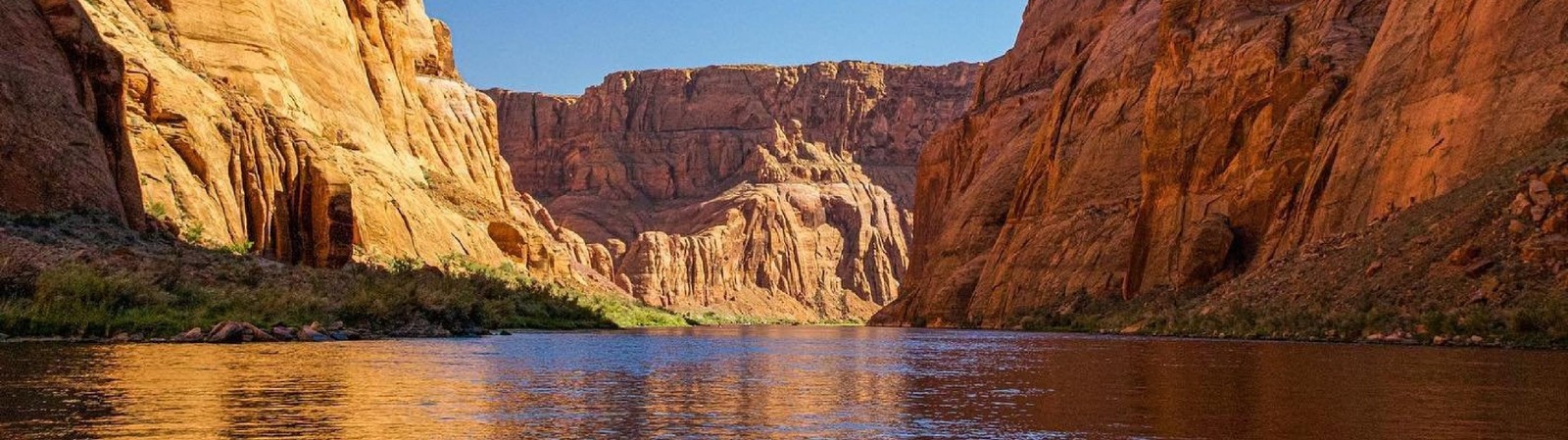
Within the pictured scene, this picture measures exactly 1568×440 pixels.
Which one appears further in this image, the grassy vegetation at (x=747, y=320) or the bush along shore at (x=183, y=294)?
the grassy vegetation at (x=747, y=320)

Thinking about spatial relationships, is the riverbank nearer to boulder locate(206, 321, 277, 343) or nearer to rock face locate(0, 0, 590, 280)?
boulder locate(206, 321, 277, 343)

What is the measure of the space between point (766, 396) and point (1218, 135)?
5168 centimetres

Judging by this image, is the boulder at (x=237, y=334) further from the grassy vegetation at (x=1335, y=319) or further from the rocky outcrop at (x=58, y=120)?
the grassy vegetation at (x=1335, y=319)

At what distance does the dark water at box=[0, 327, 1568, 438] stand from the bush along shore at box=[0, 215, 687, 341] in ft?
15.9

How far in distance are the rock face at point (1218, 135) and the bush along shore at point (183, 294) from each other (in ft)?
99.8

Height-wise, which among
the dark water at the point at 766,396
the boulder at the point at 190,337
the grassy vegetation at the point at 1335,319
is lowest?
the dark water at the point at 766,396

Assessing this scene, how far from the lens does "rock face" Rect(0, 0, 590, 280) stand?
4625 centimetres

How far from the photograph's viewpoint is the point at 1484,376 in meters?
21.7

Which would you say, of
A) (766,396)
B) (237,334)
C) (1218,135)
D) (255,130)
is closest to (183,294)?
(237,334)

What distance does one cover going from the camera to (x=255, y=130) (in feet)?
209

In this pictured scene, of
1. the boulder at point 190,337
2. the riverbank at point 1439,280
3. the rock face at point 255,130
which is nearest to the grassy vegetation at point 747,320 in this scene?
the rock face at point 255,130

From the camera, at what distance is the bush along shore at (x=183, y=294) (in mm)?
33844

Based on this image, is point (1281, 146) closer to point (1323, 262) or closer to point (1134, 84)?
point (1323, 262)

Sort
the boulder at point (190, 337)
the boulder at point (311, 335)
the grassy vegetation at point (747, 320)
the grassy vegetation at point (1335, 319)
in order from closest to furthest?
1. the grassy vegetation at point (1335, 319)
2. the boulder at point (190, 337)
3. the boulder at point (311, 335)
4. the grassy vegetation at point (747, 320)
